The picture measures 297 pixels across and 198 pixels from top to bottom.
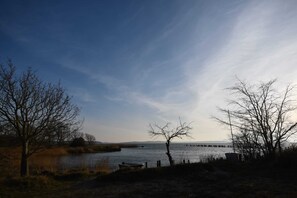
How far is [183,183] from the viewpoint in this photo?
1169cm

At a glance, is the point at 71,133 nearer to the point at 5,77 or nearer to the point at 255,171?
the point at 5,77

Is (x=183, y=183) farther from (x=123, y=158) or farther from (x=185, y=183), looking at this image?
(x=123, y=158)

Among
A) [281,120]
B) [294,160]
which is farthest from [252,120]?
[294,160]

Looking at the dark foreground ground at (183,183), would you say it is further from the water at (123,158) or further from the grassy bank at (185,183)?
the water at (123,158)

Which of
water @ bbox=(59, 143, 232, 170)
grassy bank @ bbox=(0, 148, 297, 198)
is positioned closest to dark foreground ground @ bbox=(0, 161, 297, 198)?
grassy bank @ bbox=(0, 148, 297, 198)

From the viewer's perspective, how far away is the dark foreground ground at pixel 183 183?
31.3 ft

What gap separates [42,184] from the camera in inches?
510

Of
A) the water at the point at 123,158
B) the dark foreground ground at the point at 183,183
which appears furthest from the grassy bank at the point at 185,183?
the water at the point at 123,158

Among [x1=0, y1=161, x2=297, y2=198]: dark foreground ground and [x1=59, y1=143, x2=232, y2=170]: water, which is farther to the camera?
[x1=59, y1=143, x2=232, y2=170]: water

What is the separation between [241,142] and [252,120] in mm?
6376

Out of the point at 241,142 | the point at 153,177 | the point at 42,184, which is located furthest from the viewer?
the point at 241,142

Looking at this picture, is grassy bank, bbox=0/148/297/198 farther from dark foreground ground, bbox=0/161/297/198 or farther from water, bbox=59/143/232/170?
water, bbox=59/143/232/170

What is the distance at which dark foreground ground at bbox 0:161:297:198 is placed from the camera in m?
9.53

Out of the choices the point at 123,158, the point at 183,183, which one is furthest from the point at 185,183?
the point at 123,158
